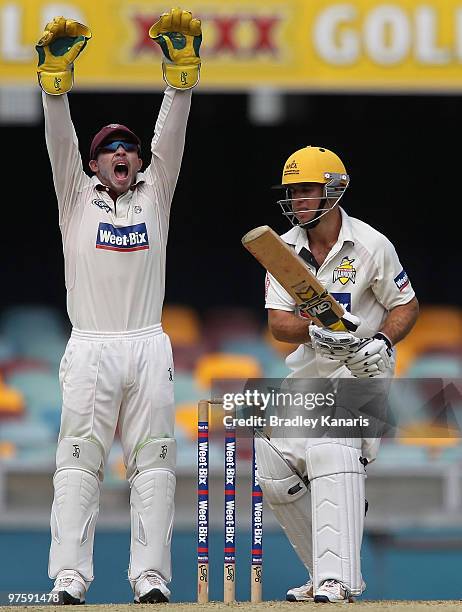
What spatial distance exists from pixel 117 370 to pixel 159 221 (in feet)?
1.47

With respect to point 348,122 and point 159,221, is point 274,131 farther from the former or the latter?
point 159,221

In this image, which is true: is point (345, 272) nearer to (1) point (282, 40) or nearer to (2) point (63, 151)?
(2) point (63, 151)

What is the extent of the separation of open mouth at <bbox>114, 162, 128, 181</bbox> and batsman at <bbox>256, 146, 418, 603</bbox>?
0.44 metres

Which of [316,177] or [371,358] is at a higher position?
[316,177]

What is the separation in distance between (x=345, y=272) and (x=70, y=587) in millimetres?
1150

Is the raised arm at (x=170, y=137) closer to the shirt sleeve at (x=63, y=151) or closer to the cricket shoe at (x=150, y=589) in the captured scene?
the shirt sleeve at (x=63, y=151)

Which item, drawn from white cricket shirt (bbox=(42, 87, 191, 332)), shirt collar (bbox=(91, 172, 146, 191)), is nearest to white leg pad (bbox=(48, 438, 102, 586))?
white cricket shirt (bbox=(42, 87, 191, 332))

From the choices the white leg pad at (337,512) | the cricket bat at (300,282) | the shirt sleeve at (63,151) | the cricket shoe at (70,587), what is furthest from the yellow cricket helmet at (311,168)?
the cricket shoe at (70,587)

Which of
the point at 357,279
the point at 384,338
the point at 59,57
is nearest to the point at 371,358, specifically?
the point at 384,338

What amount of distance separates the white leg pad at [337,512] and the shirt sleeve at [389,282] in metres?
0.45

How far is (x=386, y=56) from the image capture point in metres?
6.87

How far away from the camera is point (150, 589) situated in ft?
12.4

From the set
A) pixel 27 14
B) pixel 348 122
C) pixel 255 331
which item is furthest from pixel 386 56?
pixel 255 331

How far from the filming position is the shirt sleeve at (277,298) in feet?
13.3
